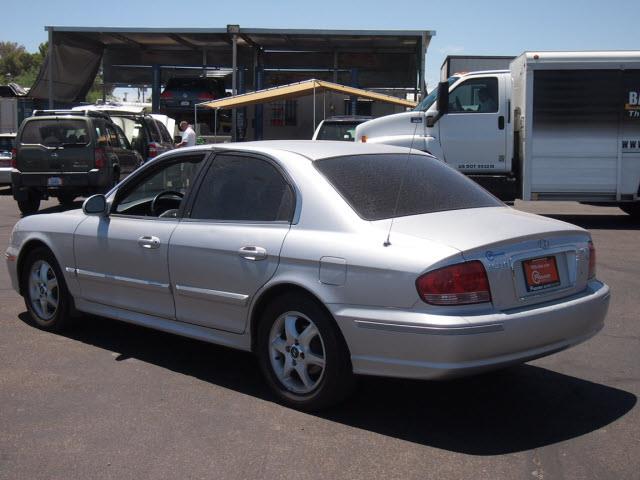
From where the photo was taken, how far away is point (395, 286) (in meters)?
3.96

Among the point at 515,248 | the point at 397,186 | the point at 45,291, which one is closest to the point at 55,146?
the point at 45,291

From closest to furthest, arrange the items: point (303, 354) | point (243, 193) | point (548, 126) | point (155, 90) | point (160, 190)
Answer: point (303, 354) < point (243, 193) < point (160, 190) < point (548, 126) < point (155, 90)

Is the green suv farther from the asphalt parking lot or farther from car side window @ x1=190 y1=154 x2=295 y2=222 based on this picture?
car side window @ x1=190 y1=154 x2=295 y2=222

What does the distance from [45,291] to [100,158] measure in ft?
29.0

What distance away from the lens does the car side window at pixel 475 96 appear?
13.6 metres

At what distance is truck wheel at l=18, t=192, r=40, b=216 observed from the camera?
1486 centimetres

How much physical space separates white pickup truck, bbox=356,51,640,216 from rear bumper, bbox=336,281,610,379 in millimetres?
9183

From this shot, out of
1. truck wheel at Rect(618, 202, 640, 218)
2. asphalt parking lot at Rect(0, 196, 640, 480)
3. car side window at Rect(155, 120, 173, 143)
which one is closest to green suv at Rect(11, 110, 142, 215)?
car side window at Rect(155, 120, 173, 143)

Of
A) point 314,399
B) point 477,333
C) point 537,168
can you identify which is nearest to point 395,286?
point 477,333

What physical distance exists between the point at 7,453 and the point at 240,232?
5.89 feet

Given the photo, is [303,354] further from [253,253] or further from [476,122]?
[476,122]

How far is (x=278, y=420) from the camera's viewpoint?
4316 millimetres

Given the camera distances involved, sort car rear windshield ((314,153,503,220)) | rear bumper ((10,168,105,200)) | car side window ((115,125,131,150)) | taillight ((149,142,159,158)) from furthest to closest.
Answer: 1. taillight ((149,142,159,158))
2. car side window ((115,125,131,150))
3. rear bumper ((10,168,105,200))
4. car rear windshield ((314,153,503,220))

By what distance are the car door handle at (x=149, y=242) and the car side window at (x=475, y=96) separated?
9.32 metres
